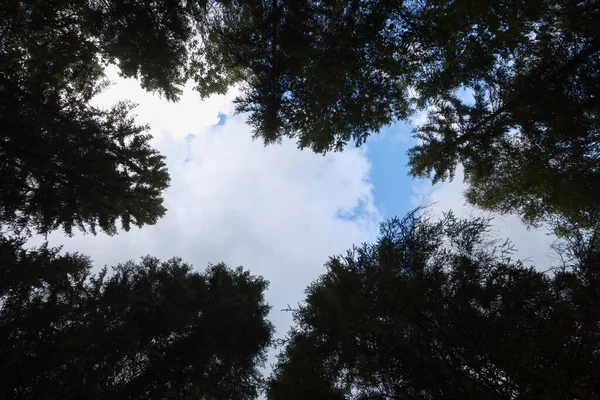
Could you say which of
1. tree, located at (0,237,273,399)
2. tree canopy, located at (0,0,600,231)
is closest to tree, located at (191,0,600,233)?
tree canopy, located at (0,0,600,231)

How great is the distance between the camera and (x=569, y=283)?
542 centimetres

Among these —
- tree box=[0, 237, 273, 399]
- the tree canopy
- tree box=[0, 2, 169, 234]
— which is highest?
the tree canopy

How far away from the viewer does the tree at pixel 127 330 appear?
739 cm

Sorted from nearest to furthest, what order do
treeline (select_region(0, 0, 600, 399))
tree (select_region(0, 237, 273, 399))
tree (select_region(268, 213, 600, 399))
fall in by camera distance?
tree (select_region(268, 213, 600, 399))
treeline (select_region(0, 0, 600, 399))
tree (select_region(0, 237, 273, 399))

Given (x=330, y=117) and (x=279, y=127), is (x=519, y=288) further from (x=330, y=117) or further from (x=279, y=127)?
(x=279, y=127)

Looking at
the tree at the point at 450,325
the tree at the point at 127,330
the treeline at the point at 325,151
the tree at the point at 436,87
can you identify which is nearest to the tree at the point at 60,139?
the treeline at the point at 325,151

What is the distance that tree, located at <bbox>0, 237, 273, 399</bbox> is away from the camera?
7.39 m

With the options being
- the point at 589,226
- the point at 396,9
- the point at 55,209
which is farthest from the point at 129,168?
the point at 589,226

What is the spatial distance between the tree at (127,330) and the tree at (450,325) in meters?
3.69

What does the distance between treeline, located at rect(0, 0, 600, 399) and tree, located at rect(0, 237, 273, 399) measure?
7 centimetres

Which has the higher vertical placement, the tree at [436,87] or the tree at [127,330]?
the tree at [436,87]

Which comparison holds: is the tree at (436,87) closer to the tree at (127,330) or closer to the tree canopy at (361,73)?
the tree canopy at (361,73)

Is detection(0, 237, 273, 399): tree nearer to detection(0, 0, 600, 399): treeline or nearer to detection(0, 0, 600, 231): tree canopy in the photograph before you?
detection(0, 0, 600, 399): treeline

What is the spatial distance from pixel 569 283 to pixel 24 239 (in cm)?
1392
